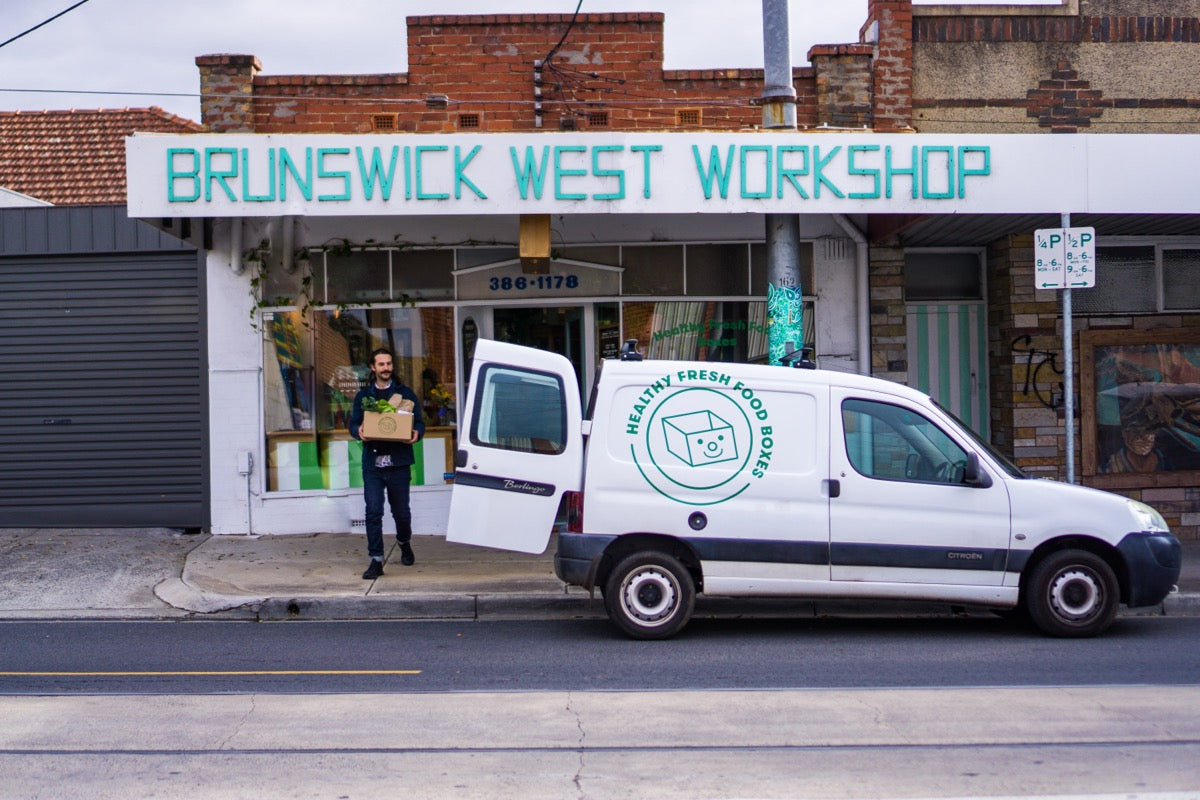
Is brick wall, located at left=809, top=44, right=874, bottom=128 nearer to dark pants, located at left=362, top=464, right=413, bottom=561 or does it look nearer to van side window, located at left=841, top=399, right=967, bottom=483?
van side window, located at left=841, top=399, right=967, bottom=483

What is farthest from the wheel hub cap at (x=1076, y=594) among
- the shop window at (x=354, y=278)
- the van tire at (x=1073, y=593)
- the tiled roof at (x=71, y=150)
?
the tiled roof at (x=71, y=150)

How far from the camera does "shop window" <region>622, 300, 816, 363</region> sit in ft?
41.8

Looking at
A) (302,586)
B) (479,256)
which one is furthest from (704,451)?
(479,256)

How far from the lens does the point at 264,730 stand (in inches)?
241

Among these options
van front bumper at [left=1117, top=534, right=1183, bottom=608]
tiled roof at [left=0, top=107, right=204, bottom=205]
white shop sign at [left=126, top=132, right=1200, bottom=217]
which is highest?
tiled roof at [left=0, top=107, right=204, bottom=205]

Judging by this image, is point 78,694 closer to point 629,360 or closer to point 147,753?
point 147,753

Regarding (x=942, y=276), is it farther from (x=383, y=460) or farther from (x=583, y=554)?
(x=583, y=554)

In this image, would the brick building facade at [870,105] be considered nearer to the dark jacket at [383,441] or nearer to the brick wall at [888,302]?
the brick wall at [888,302]

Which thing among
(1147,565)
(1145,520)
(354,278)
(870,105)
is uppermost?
(870,105)

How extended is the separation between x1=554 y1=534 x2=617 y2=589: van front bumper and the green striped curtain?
6.29 metres

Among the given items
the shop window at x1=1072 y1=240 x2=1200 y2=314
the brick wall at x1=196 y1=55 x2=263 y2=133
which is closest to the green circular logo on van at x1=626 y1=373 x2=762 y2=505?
the shop window at x1=1072 y1=240 x2=1200 y2=314

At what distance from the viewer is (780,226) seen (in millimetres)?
10875

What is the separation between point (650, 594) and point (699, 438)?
112cm

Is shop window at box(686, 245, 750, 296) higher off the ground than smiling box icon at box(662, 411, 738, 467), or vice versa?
shop window at box(686, 245, 750, 296)
